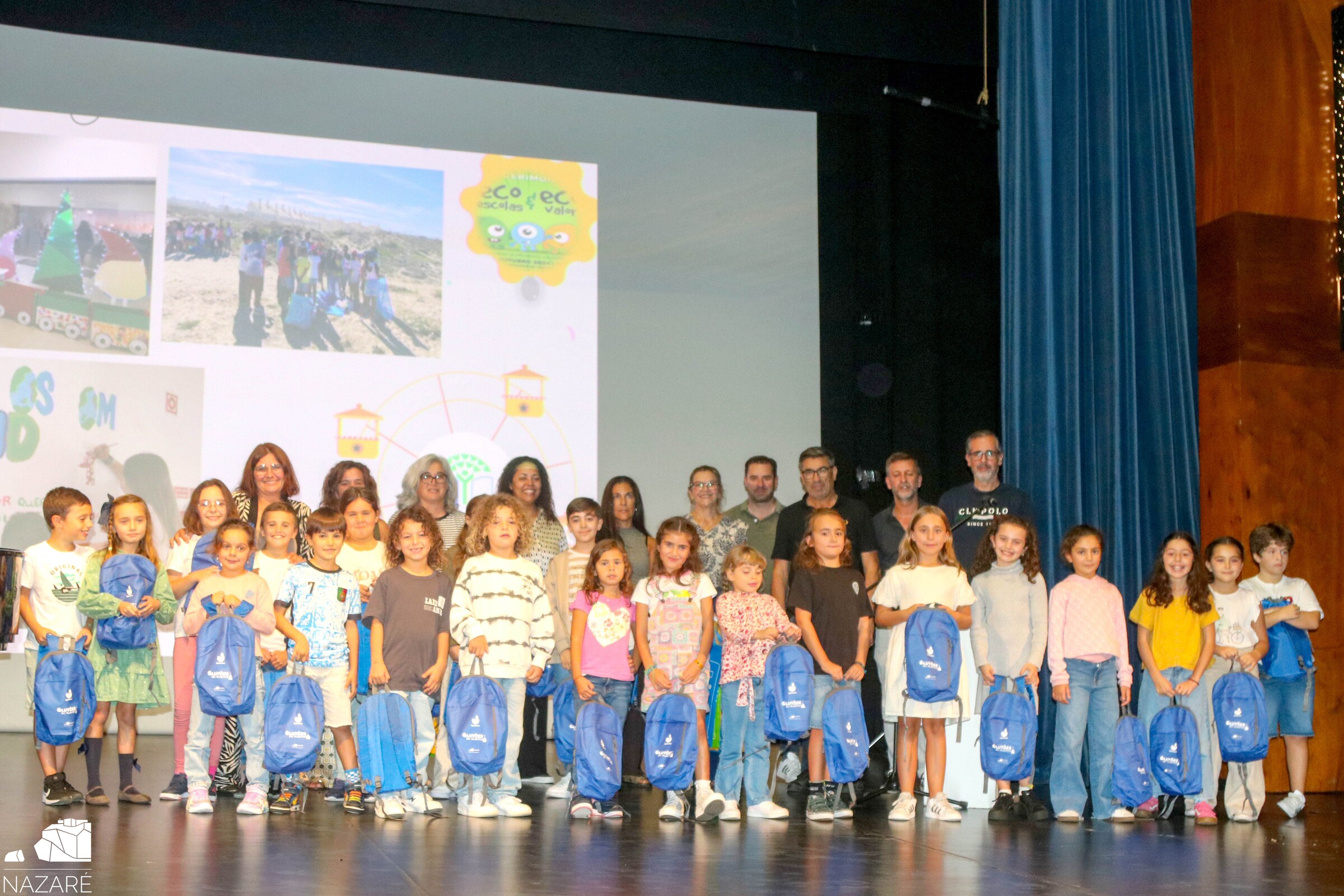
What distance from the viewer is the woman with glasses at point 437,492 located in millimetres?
5113

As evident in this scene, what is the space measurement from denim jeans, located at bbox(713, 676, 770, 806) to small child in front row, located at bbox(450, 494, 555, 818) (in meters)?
0.65

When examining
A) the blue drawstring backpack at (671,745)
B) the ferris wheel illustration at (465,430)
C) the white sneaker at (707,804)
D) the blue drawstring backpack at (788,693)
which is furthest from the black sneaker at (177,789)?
the blue drawstring backpack at (788,693)

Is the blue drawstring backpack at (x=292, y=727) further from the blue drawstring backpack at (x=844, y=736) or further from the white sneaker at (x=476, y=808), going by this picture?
the blue drawstring backpack at (x=844, y=736)

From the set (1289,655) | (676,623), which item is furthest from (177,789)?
(1289,655)

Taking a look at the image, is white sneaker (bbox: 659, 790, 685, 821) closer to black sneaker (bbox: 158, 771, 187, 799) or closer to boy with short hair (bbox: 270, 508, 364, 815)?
boy with short hair (bbox: 270, 508, 364, 815)

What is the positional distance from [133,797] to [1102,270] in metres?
4.59

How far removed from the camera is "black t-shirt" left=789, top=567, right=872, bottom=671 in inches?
180

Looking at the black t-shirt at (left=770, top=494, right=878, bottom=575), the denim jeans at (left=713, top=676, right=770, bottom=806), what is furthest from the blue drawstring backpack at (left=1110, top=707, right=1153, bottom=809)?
the denim jeans at (left=713, top=676, right=770, bottom=806)

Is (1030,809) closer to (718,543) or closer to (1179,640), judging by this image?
(1179,640)

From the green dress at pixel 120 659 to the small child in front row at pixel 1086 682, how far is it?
3.12m

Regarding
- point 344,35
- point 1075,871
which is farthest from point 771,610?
point 344,35

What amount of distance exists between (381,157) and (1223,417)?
4020mm

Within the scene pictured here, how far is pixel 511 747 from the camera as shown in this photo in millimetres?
4293

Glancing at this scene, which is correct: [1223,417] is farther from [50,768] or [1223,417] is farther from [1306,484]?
[50,768]
